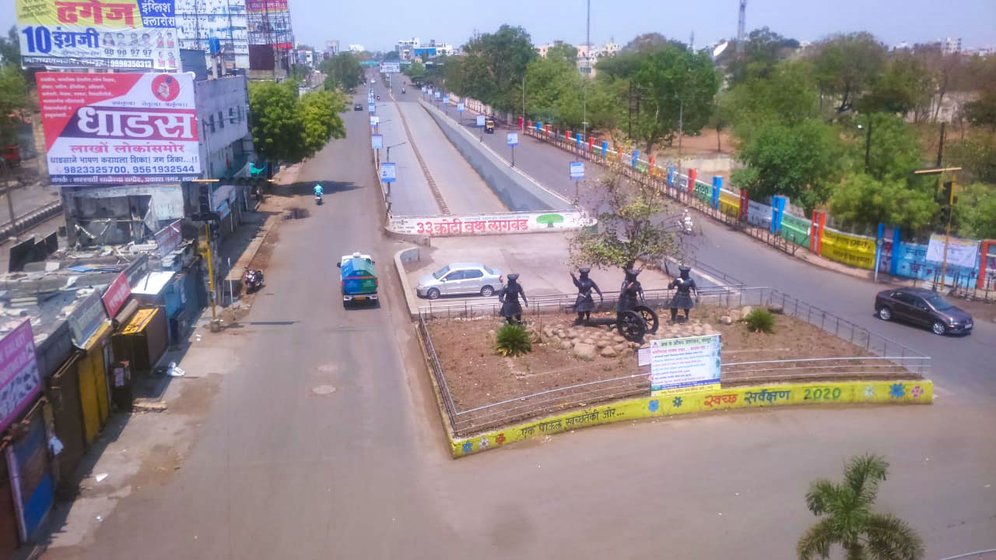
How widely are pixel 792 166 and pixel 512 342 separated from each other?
21.9 meters

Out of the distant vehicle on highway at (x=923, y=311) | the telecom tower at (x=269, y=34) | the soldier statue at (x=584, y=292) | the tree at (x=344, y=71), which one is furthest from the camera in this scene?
the tree at (x=344, y=71)

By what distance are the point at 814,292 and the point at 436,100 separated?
103545 millimetres

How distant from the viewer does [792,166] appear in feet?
120

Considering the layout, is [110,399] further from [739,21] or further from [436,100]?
[739,21]

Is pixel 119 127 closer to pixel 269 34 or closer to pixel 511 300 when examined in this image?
pixel 511 300

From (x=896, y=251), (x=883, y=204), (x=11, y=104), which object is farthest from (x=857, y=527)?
(x=11, y=104)

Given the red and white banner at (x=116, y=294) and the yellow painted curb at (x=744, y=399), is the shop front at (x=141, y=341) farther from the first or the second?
the yellow painted curb at (x=744, y=399)

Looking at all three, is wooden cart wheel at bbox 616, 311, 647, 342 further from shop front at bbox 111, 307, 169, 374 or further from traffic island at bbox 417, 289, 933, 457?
shop front at bbox 111, 307, 169, 374

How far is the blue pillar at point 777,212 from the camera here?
3416 centimetres

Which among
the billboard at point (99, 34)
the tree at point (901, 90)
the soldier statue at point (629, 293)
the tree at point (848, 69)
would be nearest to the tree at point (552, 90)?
the tree at point (848, 69)

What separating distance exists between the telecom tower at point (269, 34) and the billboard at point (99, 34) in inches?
1385

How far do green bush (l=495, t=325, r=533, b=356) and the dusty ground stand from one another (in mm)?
194

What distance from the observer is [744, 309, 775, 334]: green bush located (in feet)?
70.3

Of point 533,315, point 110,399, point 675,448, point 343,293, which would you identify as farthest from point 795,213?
point 110,399
